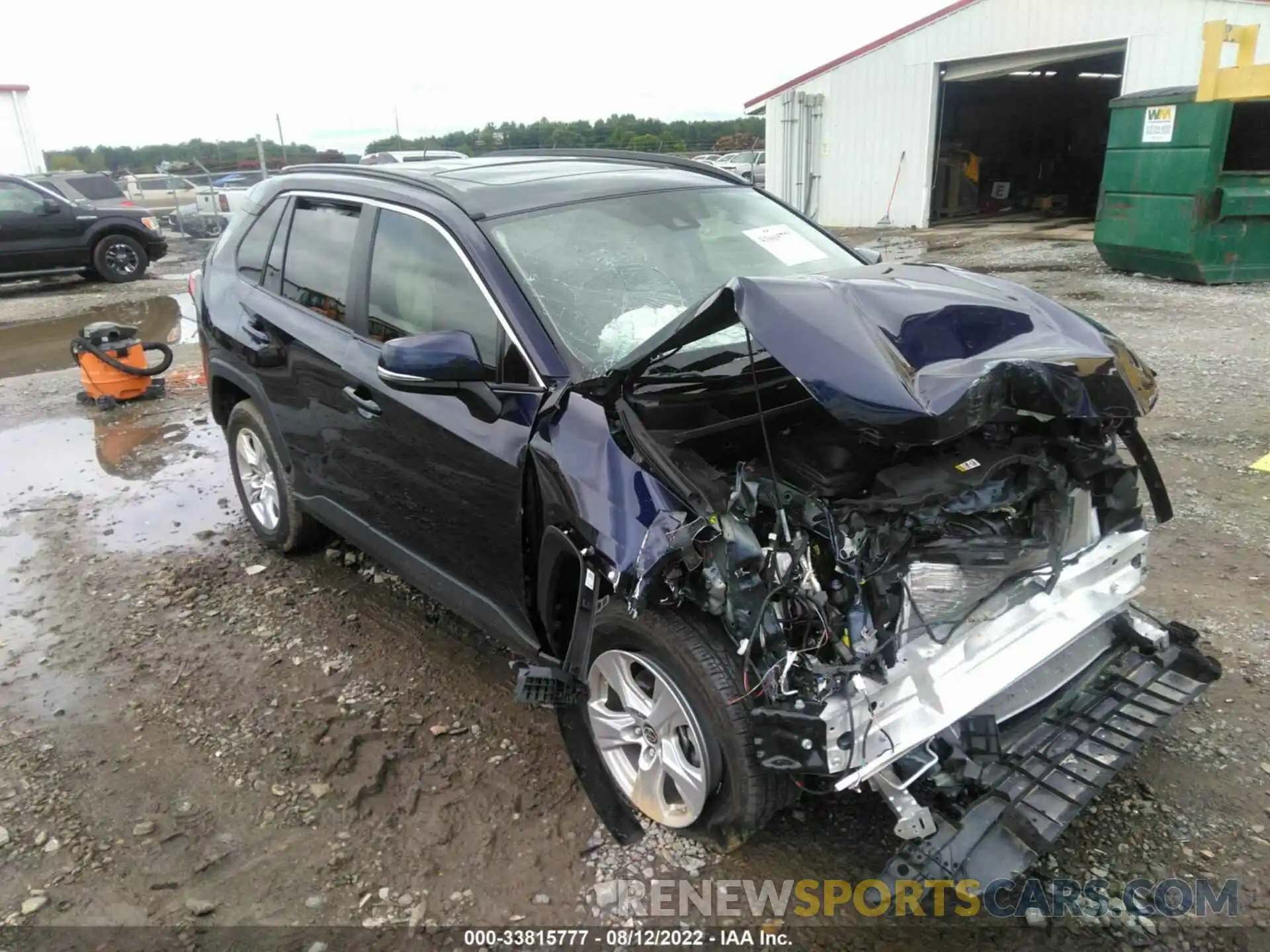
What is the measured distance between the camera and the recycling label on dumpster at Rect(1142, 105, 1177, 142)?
10.2 m

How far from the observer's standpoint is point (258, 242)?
4371 mm

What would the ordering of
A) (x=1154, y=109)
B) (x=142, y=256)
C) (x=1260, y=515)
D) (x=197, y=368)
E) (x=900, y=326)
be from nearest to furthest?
(x=900, y=326)
(x=1260, y=515)
(x=197, y=368)
(x=1154, y=109)
(x=142, y=256)

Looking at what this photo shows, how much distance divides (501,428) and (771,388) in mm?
877

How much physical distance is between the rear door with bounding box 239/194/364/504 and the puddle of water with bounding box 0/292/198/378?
594 cm

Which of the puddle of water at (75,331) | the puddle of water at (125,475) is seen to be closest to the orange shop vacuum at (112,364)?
the puddle of water at (125,475)

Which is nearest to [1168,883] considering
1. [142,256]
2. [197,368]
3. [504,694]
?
[504,694]

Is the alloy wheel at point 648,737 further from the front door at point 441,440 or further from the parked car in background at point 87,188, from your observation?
the parked car in background at point 87,188

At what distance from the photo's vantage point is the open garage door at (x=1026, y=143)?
2108 centimetres

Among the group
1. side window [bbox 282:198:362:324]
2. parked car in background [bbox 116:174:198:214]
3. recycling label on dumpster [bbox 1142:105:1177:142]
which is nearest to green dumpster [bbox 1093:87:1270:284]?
recycling label on dumpster [bbox 1142:105:1177:142]

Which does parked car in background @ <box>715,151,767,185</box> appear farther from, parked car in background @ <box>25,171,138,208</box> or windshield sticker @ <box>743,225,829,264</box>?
windshield sticker @ <box>743,225,829,264</box>

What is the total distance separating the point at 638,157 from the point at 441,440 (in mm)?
1798

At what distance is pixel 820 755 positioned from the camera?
221cm

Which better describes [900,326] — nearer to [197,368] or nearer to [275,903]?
[275,903]

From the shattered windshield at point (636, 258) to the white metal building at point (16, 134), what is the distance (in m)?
29.3
